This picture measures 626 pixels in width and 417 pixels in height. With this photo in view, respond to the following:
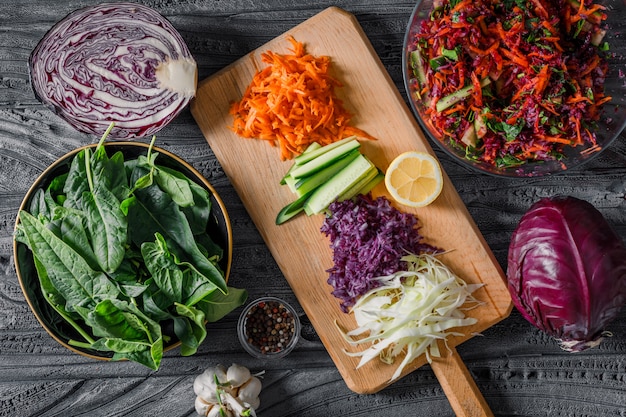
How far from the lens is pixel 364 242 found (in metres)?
3.15

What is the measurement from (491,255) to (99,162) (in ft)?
6.58

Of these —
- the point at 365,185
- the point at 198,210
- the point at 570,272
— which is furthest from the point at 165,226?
the point at 570,272

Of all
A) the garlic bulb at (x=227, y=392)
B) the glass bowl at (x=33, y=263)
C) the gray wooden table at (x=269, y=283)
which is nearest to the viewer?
the glass bowl at (x=33, y=263)

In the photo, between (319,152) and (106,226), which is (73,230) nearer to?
(106,226)

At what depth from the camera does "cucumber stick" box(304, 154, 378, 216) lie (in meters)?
3.13

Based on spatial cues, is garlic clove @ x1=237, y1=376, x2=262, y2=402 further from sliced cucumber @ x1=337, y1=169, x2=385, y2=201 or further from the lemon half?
the lemon half

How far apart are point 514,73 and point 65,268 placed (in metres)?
2.23

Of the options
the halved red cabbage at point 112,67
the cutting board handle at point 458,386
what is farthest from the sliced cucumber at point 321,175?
the cutting board handle at point 458,386

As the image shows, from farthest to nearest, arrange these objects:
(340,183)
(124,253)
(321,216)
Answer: (321,216), (340,183), (124,253)

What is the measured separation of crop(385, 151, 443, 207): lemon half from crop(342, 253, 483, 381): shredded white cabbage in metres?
0.30

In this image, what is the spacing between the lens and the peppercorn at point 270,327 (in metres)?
3.25

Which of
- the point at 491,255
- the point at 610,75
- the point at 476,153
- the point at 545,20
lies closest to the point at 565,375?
the point at 491,255

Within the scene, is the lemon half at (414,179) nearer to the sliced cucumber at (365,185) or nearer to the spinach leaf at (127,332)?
the sliced cucumber at (365,185)

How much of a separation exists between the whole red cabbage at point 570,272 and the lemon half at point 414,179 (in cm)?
51
